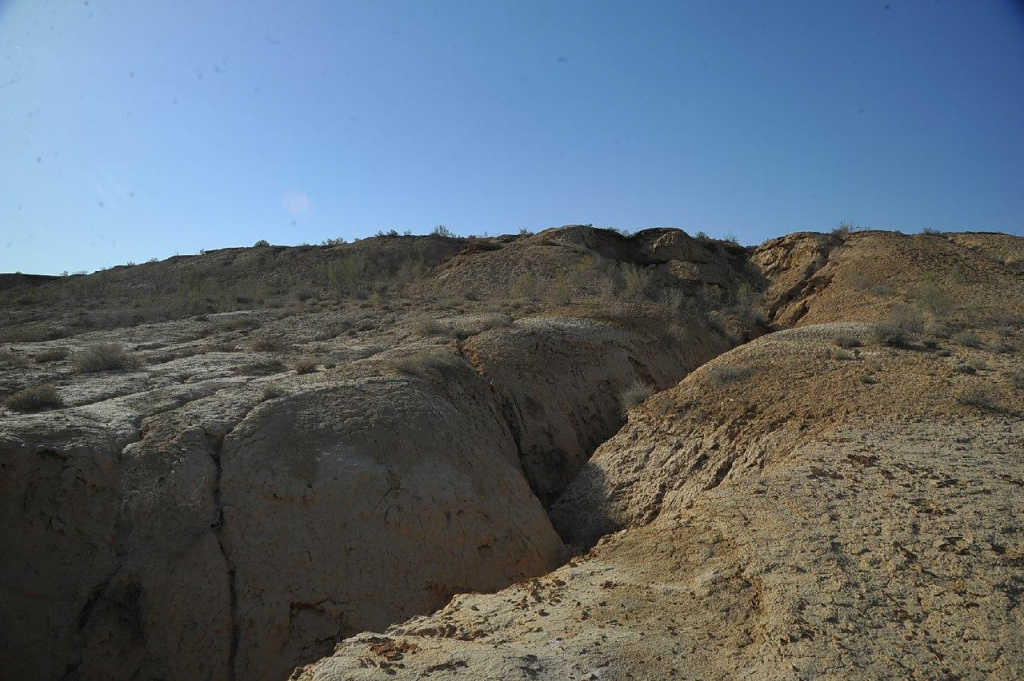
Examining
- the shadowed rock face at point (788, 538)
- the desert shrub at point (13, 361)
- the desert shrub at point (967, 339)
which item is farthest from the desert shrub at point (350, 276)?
the desert shrub at point (967, 339)

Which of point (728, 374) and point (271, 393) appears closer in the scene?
point (271, 393)

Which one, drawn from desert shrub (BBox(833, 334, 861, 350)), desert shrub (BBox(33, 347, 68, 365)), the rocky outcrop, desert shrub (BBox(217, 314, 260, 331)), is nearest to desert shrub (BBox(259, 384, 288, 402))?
the rocky outcrop

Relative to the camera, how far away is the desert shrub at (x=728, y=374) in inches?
361

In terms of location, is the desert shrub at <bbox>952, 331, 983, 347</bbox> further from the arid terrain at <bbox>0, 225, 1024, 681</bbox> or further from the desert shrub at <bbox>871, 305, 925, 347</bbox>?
the desert shrub at <bbox>871, 305, 925, 347</bbox>

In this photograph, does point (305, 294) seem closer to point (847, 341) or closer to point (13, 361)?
point (13, 361)

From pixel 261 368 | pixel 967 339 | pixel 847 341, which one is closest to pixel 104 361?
pixel 261 368

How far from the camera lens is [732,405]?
8477mm

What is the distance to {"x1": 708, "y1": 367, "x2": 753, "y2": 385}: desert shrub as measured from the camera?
361 inches

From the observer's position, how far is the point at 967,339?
9766mm

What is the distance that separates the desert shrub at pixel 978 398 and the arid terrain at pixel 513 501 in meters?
0.03

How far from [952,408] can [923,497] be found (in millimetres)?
1987

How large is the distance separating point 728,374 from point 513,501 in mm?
3241

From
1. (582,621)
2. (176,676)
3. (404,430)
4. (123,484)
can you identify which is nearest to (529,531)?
(404,430)

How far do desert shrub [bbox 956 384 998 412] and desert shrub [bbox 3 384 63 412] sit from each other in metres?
9.41
